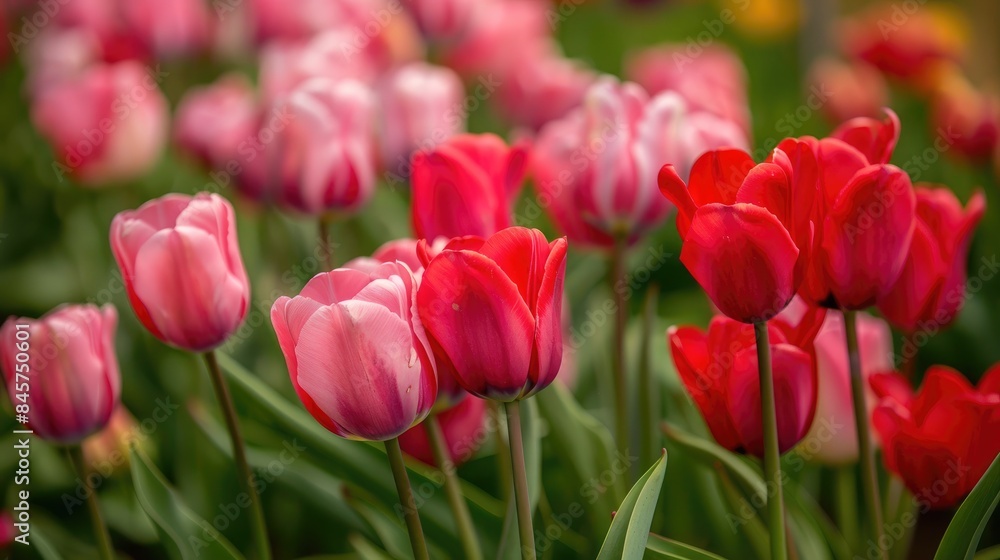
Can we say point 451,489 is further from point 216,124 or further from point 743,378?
point 216,124

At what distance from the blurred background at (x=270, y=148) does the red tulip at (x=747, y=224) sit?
32 centimetres

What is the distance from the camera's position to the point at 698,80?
4.19ft

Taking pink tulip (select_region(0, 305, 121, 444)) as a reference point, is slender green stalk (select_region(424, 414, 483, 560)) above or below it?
below

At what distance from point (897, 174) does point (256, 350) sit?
901 millimetres

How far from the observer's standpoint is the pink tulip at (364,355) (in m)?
0.53

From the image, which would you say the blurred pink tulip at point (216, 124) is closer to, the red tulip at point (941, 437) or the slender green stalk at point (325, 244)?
the slender green stalk at point (325, 244)

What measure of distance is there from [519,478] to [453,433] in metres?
0.21

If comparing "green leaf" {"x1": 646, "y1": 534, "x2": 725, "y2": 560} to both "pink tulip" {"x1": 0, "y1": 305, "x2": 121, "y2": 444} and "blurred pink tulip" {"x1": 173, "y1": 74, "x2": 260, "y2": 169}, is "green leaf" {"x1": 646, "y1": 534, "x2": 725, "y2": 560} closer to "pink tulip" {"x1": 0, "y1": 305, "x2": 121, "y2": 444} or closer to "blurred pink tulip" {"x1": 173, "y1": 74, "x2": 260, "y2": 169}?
"pink tulip" {"x1": 0, "y1": 305, "x2": 121, "y2": 444}

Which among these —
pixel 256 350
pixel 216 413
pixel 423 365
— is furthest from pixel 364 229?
pixel 423 365

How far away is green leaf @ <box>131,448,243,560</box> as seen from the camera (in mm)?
685

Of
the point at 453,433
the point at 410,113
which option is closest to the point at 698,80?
the point at 410,113

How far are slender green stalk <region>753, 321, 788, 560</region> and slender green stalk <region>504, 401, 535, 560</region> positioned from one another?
141 millimetres

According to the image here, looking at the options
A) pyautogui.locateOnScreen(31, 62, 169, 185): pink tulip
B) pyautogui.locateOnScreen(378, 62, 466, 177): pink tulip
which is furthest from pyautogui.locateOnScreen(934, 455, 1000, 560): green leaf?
pyautogui.locateOnScreen(31, 62, 169, 185): pink tulip

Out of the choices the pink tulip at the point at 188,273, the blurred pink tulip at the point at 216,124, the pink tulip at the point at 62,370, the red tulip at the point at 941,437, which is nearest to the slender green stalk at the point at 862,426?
the red tulip at the point at 941,437
